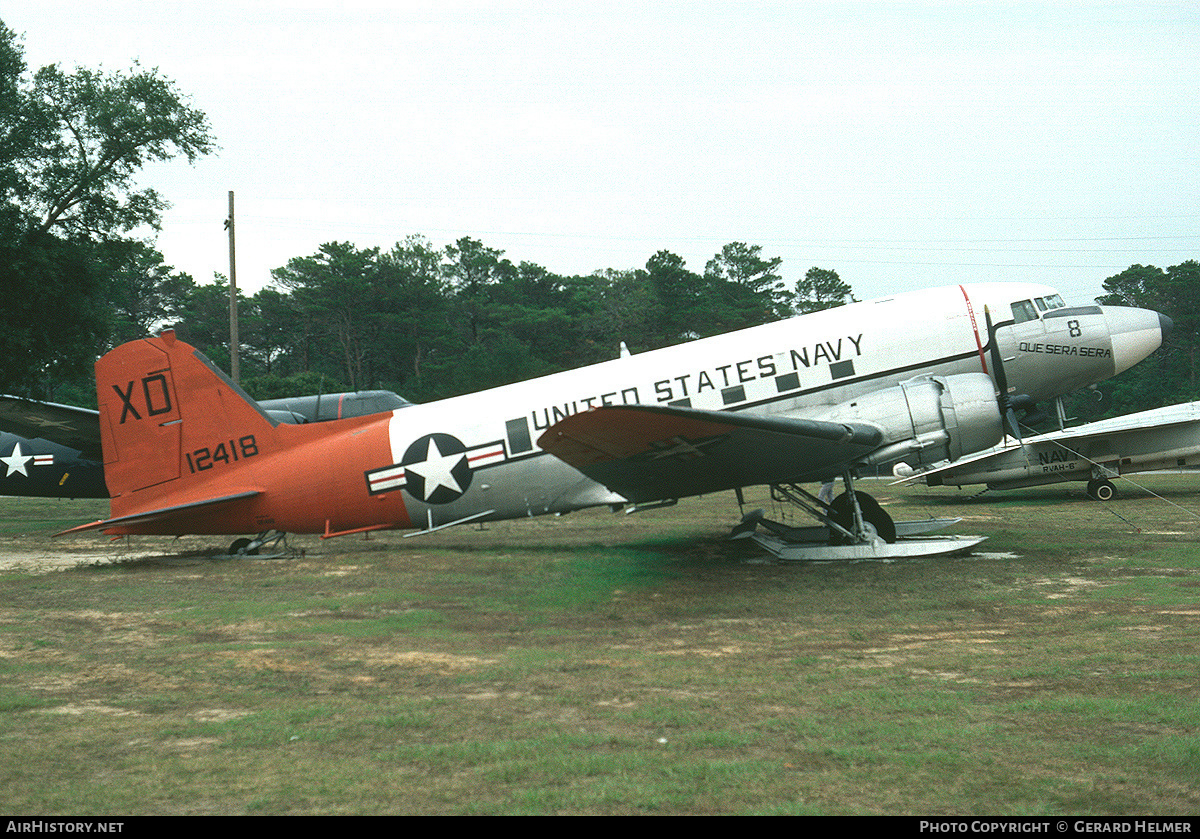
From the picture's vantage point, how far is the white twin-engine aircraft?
A: 12648 mm

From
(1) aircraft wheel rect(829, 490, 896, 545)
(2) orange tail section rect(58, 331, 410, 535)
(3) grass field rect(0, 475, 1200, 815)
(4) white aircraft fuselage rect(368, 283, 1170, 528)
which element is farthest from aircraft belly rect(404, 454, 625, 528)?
(1) aircraft wheel rect(829, 490, 896, 545)

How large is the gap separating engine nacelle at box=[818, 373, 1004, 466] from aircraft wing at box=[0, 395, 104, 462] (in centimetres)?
1481

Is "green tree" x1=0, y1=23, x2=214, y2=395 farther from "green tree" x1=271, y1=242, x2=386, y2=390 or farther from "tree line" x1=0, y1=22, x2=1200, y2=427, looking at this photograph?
"green tree" x1=271, y1=242, x2=386, y2=390

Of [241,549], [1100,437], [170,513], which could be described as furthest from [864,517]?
[1100,437]

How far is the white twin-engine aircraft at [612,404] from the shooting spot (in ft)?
41.5

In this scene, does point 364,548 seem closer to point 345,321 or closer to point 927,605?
point 927,605

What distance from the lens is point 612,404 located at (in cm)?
1237

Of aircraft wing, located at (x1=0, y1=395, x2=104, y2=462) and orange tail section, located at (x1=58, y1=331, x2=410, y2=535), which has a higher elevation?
aircraft wing, located at (x1=0, y1=395, x2=104, y2=462)

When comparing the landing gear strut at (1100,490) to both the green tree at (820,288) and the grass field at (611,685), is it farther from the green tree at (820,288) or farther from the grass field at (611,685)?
the green tree at (820,288)

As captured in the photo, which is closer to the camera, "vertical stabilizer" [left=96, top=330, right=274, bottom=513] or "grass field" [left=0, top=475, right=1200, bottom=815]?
"grass field" [left=0, top=475, right=1200, bottom=815]

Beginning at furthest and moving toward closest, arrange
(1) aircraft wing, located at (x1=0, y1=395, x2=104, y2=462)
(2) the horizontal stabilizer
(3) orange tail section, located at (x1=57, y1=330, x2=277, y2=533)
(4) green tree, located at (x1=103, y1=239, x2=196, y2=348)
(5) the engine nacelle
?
(4) green tree, located at (x1=103, y1=239, x2=196, y2=348) < (1) aircraft wing, located at (x1=0, y1=395, x2=104, y2=462) < (3) orange tail section, located at (x1=57, y1=330, x2=277, y2=533) < (2) the horizontal stabilizer < (5) the engine nacelle

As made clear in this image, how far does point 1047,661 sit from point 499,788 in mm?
4923

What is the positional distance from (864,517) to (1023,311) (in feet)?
13.1

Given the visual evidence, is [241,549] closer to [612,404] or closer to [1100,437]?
[612,404]
